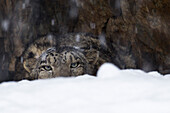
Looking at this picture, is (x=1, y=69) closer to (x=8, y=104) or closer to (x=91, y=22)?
(x=91, y=22)

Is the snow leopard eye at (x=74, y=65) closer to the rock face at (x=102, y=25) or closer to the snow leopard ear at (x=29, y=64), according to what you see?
the snow leopard ear at (x=29, y=64)

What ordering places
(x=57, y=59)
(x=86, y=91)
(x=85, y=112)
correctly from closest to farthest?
(x=85, y=112)
(x=86, y=91)
(x=57, y=59)

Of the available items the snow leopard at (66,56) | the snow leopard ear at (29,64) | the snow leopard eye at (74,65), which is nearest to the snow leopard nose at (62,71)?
the snow leopard at (66,56)

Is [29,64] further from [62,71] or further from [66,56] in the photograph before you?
[62,71]

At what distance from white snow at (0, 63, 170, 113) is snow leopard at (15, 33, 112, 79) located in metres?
2.44

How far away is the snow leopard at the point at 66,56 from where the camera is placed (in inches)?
199

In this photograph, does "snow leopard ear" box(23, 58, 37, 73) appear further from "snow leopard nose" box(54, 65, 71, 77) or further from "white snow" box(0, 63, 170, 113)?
"white snow" box(0, 63, 170, 113)

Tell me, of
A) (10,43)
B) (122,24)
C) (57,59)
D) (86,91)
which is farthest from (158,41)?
(10,43)

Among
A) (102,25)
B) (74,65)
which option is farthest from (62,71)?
(102,25)

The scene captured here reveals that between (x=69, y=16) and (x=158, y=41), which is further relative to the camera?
(x=69, y=16)

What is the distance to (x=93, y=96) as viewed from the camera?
206cm

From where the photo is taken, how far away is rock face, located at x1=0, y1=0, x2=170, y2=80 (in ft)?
14.3

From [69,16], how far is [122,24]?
68.9 inches

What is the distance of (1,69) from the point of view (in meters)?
6.45
